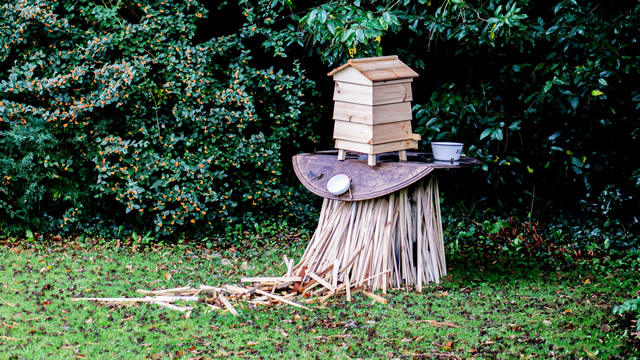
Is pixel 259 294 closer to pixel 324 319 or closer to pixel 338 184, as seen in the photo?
pixel 324 319

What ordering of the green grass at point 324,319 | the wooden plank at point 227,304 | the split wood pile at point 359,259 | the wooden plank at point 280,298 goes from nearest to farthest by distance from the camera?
the green grass at point 324,319 → the wooden plank at point 227,304 → the wooden plank at point 280,298 → the split wood pile at point 359,259

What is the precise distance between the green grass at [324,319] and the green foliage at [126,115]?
817 millimetres

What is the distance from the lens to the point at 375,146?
4445 millimetres

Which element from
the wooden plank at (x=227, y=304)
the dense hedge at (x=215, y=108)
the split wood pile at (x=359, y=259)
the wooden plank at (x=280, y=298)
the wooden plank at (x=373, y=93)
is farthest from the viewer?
the dense hedge at (x=215, y=108)

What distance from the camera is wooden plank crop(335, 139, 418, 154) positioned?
4.45 meters

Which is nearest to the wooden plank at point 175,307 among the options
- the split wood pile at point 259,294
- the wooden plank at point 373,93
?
the split wood pile at point 259,294

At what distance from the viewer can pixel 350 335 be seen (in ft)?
12.3

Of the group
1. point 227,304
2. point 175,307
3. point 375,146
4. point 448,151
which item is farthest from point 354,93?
point 175,307

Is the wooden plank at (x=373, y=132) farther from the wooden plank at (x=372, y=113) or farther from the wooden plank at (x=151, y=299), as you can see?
the wooden plank at (x=151, y=299)

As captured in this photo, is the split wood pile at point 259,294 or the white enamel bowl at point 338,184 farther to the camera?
the white enamel bowl at point 338,184

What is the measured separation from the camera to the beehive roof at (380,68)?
4.30m

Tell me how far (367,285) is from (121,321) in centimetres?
170

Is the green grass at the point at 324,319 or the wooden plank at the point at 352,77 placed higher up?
the wooden plank at the point at 352,77

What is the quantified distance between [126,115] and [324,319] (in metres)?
2.94
